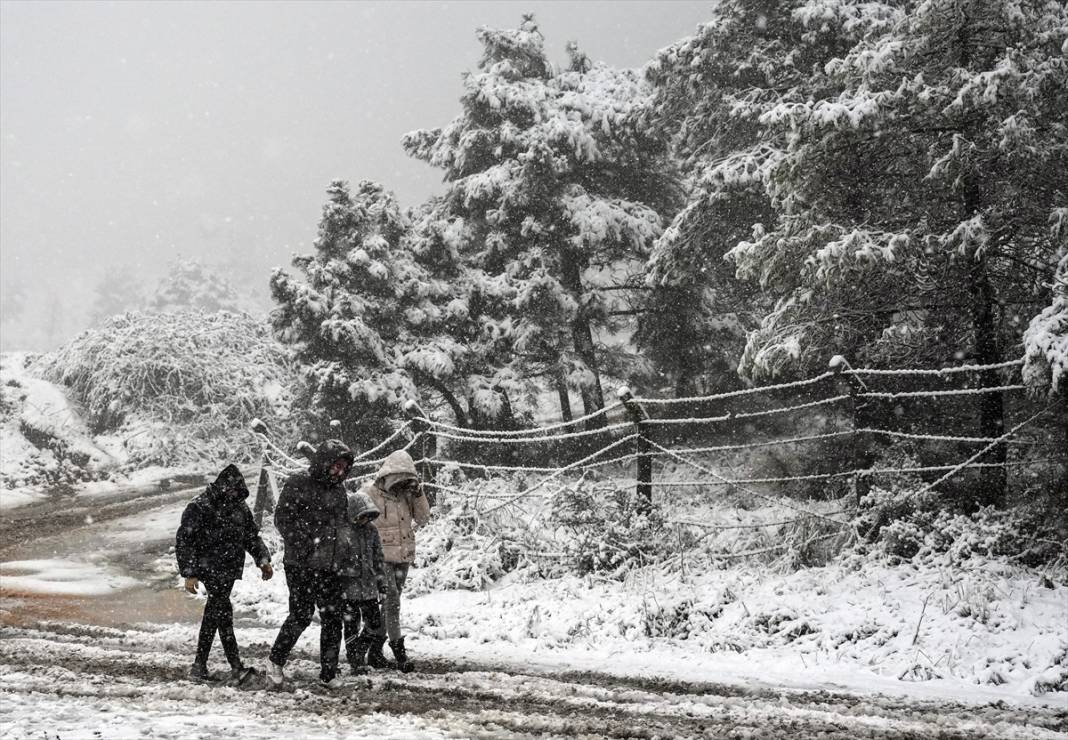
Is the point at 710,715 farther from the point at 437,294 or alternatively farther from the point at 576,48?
the point at 576,48

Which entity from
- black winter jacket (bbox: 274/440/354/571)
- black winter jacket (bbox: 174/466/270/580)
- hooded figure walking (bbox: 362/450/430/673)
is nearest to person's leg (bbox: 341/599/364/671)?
hooded figure walking (bbox: 362/450/430/673)

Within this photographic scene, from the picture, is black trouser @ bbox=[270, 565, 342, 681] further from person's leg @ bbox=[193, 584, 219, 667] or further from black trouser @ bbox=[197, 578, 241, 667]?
person's leg @ bbox=[193, 584, 219, 667]

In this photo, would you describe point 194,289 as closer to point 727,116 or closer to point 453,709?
point 727,116

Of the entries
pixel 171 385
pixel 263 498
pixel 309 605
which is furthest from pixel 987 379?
pixel 171 385

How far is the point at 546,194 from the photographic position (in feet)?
53.2

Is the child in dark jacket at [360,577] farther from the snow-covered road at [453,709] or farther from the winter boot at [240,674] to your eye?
the winter boot at [240,674]

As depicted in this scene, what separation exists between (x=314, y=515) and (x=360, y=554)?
0.44 meters

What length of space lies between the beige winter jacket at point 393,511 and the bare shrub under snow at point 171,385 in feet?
43.4

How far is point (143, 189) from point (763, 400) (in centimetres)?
20427

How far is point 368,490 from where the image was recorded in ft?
21.1

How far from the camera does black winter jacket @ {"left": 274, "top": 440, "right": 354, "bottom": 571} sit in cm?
552

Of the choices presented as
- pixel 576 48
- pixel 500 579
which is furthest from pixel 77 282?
pixel 500 579

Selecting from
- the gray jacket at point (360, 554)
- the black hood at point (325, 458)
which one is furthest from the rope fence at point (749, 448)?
the black hood at point (325, 458)

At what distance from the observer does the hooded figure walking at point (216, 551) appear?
18.7ft
